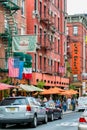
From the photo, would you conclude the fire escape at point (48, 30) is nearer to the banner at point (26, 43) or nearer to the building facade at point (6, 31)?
the building facade at point (6, 31)

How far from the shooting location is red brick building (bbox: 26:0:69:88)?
50.6 metres

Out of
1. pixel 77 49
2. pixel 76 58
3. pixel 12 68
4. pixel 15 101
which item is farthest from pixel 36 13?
pixel 77 49

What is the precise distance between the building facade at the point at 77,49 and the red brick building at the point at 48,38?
66.0 ft

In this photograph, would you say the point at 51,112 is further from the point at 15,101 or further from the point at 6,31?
the point at 6,31

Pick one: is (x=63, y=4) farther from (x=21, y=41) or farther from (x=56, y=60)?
(x=21, y=41)

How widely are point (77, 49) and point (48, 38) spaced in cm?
3206

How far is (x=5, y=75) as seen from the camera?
4041 centimetres

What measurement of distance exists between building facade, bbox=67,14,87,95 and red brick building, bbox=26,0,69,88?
20.1 m

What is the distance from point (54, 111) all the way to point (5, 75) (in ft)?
35.1

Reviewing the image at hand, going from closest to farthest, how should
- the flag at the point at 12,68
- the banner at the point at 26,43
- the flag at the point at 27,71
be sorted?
1. the banner at the point at 26,43
2. the flag at the point at 12,68
3. the flag at the point at 27,71

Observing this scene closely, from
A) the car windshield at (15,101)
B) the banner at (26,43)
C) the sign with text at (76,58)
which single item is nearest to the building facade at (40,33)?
the banner at (26,43)

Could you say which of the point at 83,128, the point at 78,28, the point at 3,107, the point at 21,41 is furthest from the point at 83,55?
the point at 83,128

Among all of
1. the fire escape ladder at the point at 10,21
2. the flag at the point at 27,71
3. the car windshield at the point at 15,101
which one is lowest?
the flag at the point at 27,71

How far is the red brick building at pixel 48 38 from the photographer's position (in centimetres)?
5059
